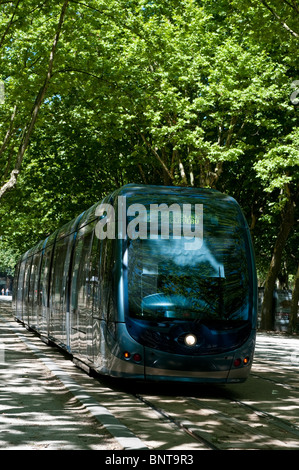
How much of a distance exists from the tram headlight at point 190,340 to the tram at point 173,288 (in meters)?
0.01

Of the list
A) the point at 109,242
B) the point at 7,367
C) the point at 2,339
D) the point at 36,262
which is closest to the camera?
the point at 109,242

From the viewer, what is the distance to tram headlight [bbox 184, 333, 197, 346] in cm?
966

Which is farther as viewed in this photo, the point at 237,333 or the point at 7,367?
the point at 7,367

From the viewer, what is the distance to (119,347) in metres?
9.69

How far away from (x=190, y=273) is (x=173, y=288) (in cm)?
33

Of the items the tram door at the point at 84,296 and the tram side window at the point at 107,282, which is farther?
the tram door at the point at 84,296

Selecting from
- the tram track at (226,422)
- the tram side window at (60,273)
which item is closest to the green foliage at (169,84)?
the tram side window at (60,273)

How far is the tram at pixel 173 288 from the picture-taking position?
9648 millimetres

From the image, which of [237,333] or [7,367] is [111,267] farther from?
[7,367]

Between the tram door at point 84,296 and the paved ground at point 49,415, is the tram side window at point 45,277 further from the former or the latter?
the paved ground at point 49,415

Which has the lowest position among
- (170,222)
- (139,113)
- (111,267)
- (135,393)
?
(135,393)

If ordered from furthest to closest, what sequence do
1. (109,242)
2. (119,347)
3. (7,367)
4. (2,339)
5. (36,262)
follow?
1. (36,262)
2. (2,339)
3. (7,367)
4. (109,242)
5. (119,347)

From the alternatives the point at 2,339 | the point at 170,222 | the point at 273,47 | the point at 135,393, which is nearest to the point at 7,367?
the point at 135,393

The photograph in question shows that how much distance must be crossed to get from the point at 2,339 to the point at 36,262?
3546 millimetres
